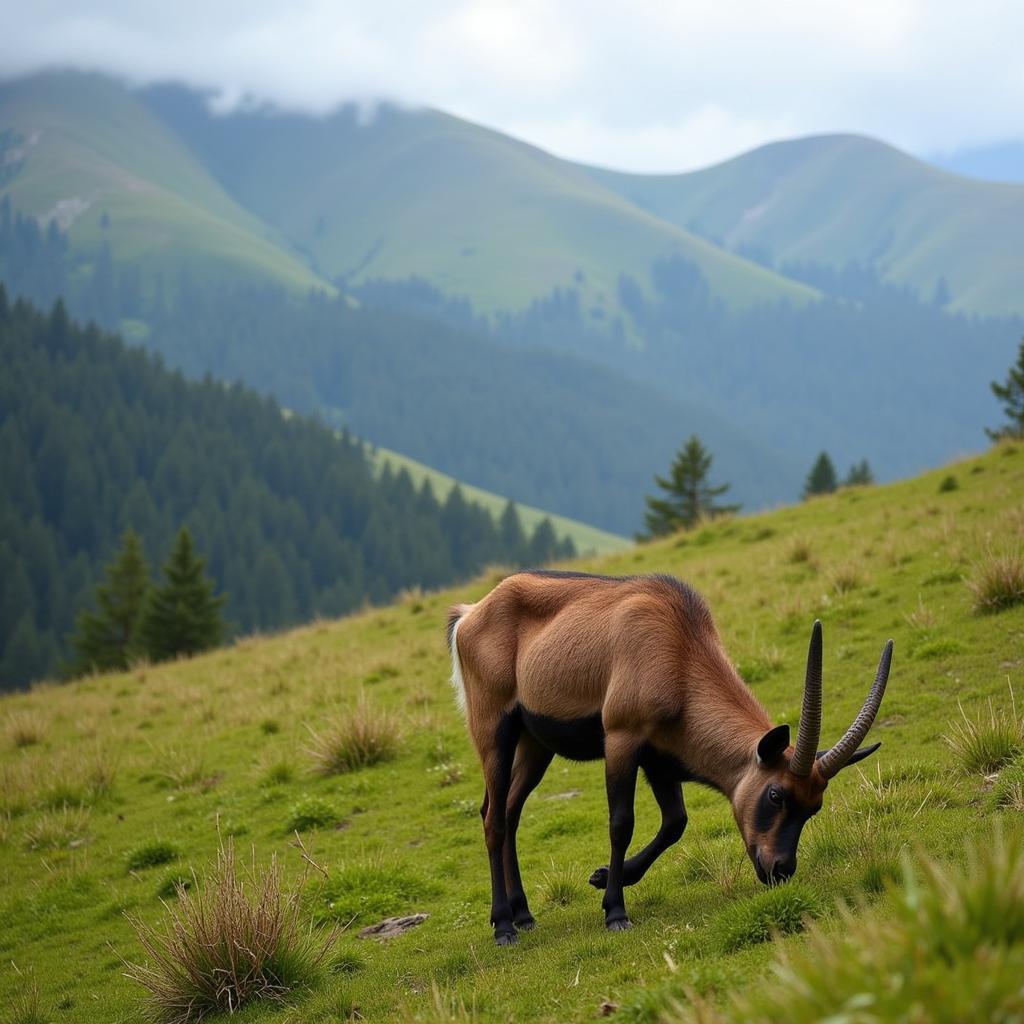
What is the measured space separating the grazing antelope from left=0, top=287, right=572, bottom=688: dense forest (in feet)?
401

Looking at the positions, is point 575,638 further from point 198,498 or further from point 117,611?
point 198,498

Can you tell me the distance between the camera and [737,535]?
89.6ft

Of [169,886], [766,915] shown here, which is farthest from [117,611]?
[766,915]

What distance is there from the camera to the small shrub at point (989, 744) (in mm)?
8625

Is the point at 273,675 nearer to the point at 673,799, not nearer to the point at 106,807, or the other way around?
the point at 106,807

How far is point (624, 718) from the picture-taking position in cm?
741

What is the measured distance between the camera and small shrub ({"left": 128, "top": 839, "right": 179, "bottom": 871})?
12555 mm

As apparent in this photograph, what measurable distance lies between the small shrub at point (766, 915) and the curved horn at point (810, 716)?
744 millimetres

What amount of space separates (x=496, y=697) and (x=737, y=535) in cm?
1992

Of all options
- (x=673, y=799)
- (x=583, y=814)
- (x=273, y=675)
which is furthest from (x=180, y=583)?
(x=673, y=799)

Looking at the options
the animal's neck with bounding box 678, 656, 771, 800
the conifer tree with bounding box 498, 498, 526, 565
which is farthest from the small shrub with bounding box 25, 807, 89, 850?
the conifer tree with bounding box 498, 498, 526, 565

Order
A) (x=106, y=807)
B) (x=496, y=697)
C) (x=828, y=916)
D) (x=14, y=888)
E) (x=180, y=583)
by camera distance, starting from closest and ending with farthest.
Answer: (x=828, y=916) → (x=496, y=697) → (x=14, y=888) → (x=106, y=807) → (x=180, y=583)

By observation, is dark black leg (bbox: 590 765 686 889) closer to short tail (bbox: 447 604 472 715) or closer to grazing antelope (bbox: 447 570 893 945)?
grazing antelope (bbox: 447 570 893 945)

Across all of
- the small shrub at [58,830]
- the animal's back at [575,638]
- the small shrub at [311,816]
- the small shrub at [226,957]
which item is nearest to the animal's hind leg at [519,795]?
the animal's back at [575,638]
